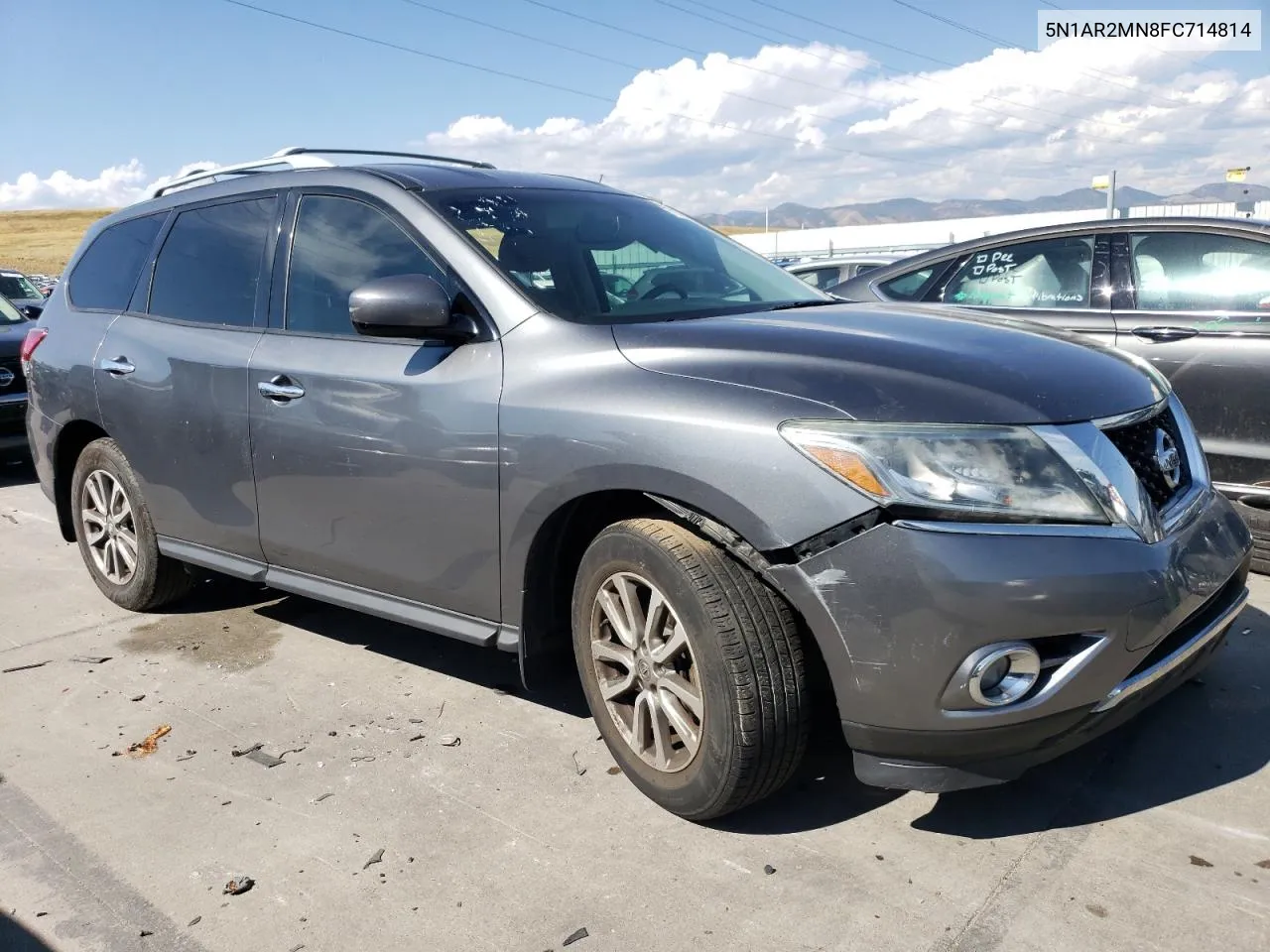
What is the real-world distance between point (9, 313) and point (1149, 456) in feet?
33.7

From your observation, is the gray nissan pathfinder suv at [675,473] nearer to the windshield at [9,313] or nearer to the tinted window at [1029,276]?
the tinted window at [1029,276]

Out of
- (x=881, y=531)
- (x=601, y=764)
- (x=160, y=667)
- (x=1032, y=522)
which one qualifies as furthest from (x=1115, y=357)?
(x=160, y=667)

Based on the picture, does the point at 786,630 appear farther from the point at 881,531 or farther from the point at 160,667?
the point at 160,667

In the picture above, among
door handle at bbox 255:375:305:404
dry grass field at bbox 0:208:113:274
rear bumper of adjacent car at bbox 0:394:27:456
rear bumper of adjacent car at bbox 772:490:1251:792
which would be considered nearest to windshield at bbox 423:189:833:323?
door handle at bbox 255:375:305:404

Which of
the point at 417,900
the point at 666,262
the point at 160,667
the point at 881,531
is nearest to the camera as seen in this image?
the point at 881,531

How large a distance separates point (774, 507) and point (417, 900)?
1289 millimetres

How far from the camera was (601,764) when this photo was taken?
10.6ft

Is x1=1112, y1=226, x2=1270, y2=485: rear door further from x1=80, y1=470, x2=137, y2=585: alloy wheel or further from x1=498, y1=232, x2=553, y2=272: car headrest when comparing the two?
x1=80, y1=470, x2=137, y2=585: alloy wheel

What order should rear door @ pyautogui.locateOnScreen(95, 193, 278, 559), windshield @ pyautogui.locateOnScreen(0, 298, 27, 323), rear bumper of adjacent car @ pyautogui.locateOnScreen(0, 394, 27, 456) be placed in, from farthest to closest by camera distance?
windshield @ pyautogui.locateOnScreen(0, 298, 27, 323) < rear bumper of adjacent car @ pyautogui.locateOnScreen(0, 394, 27, 456) < rear door @ pyautogui.locateOnScreen(95, 193, 278, 559)

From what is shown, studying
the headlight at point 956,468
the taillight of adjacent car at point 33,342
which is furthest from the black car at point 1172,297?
the taillight of adjacent car at point 33,342

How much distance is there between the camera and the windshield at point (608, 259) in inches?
129

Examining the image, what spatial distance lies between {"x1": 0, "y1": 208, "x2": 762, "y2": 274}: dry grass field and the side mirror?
58460 mm

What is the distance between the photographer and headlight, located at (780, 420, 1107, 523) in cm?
235

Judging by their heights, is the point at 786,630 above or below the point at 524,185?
below
